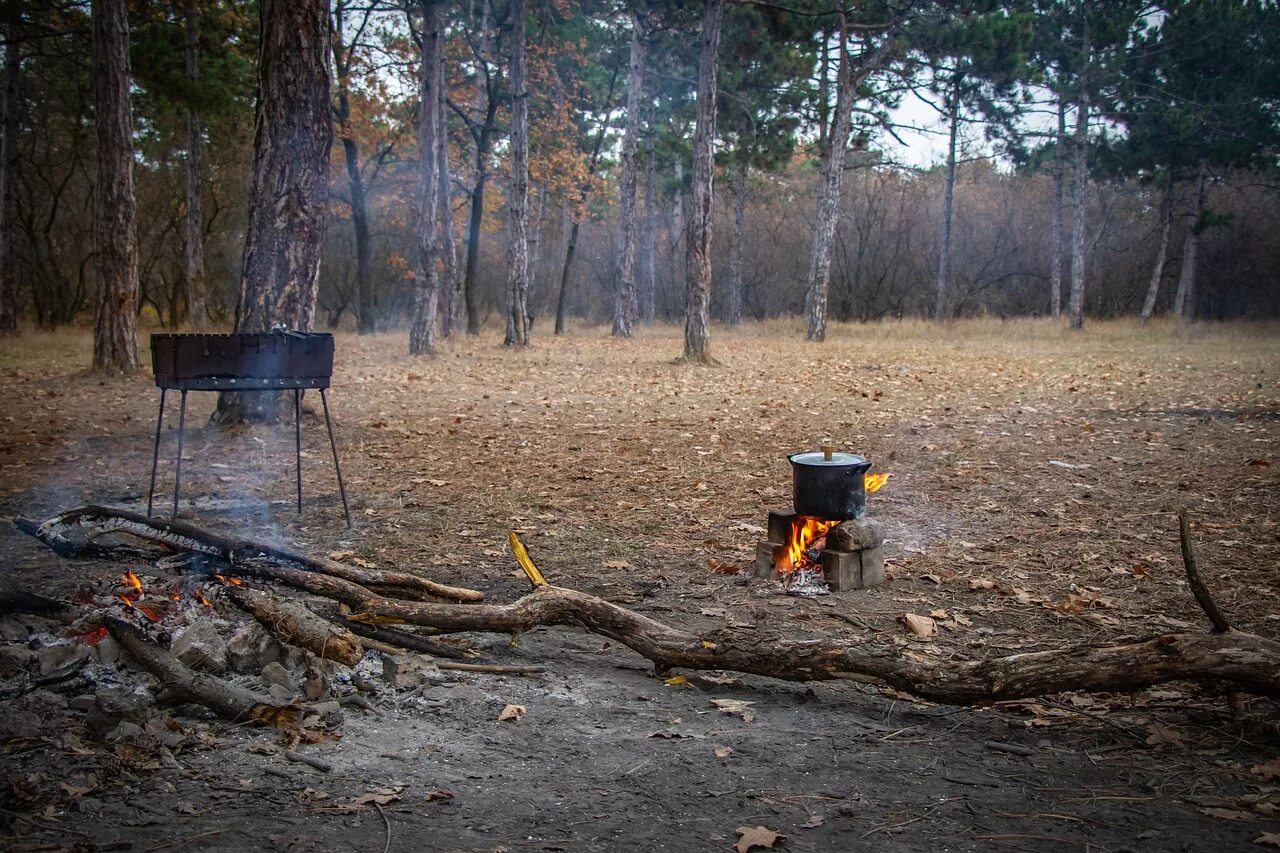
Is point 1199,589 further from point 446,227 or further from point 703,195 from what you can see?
point 446,227

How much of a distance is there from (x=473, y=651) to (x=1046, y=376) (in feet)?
47.5

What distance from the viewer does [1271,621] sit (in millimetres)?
4504

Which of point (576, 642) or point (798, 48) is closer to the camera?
point (576, 642)

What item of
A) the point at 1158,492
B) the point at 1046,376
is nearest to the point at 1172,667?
the point at 1158,492

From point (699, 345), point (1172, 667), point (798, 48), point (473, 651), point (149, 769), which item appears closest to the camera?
point (149, 769)

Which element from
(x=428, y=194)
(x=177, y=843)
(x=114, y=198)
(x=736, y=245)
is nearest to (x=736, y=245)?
(x=736, y=245)

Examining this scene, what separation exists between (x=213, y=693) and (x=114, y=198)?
13217 millimetres

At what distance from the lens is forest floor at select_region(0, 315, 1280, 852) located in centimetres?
280

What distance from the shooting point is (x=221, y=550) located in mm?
4527

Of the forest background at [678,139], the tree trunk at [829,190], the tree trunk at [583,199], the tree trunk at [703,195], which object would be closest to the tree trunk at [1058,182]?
the forest background at [678,139]

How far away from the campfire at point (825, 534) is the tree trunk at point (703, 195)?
41.9 ft

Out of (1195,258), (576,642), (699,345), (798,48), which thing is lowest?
(576,642)

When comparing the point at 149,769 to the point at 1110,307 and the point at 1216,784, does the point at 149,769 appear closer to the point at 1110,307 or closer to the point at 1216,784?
the point at 1216,784

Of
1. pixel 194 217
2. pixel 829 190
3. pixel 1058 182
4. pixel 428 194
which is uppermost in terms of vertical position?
pixel 1058 182
